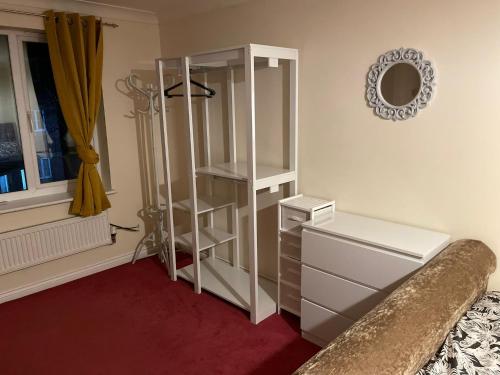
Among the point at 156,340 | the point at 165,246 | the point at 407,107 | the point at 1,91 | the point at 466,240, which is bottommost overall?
the point at 156,340

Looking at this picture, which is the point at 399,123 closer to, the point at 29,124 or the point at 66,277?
the point at 29,124

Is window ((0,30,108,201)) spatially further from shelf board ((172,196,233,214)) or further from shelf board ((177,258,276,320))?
shelf board ((177,258,276,320))

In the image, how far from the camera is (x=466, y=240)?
2.06 metres

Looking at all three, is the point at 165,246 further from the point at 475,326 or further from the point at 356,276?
the point at 475,326

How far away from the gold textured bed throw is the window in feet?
9.97

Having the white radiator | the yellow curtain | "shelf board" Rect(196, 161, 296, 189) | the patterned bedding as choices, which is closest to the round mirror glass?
"shelf board" Rect(196, 161, 296, 189)

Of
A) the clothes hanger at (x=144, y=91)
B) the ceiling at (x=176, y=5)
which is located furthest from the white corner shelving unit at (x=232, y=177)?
the ceiling at (x=176, y=5)

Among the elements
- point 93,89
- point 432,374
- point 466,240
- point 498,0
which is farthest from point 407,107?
point 93,89

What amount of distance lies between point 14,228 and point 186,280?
4.93 ft

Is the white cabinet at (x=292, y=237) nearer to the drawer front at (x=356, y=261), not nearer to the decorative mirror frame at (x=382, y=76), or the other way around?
the drawer front at (x=356, y=261)

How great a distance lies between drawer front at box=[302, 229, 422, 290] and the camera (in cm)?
197

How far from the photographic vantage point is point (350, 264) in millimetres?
2174

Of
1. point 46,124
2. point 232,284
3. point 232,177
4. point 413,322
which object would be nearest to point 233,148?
point 232,177

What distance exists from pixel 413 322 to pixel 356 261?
2.28 ft
